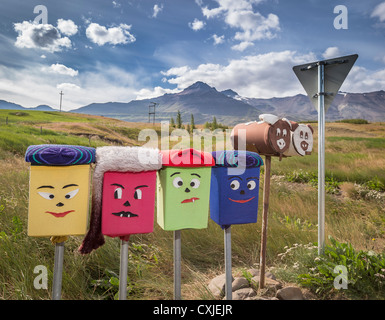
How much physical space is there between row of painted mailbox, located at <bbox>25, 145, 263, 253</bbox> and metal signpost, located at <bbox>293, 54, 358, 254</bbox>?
3.40 ft

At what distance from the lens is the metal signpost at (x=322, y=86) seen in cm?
257

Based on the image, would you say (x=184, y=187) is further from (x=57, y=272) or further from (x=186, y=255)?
(x=186, y=255)

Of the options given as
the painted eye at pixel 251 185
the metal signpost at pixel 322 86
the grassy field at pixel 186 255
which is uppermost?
the metal signpost at pixel 322 86

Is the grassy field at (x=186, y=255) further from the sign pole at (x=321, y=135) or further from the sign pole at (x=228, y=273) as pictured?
the sign pole at (x=321, y=135)

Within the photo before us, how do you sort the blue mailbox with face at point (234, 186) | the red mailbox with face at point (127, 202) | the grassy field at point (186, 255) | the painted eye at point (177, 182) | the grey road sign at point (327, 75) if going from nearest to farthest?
1. the red mailbox with face at point (127, 202)
2. the painted eye at point (177, 182)
3. the blue mailbox with face at point (234, 186)
4. the grassy field at point (186, 255)
5. the grey road sign at point (327, 75)

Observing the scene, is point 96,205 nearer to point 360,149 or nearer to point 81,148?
point 81,148

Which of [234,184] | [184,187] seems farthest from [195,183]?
[234,184]

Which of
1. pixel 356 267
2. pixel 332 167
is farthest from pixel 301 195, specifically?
pixel 332 167

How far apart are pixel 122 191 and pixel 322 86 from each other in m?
2.18

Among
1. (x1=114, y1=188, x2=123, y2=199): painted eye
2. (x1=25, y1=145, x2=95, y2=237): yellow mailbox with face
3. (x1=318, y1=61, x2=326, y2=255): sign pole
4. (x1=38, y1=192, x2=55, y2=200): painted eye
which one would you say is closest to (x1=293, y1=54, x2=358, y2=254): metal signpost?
(x1=318, y1=61, x2=326, y2=255): sign pole

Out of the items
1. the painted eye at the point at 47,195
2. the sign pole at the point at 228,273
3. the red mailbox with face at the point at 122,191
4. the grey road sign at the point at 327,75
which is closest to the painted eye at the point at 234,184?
the sign pole at the point at 228,273

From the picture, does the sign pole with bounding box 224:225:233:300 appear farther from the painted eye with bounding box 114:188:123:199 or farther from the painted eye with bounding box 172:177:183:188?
the painted eye with bounding box 114:188:123:199
